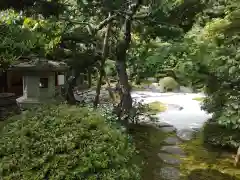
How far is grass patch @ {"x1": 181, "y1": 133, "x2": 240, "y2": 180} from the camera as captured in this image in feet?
19.0

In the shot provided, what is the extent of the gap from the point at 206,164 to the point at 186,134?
7.94 ft

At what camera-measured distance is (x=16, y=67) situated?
6.75 meters

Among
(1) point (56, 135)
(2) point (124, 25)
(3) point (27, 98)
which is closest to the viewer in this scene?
(1) point (56, 135)

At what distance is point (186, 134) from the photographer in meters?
8.81

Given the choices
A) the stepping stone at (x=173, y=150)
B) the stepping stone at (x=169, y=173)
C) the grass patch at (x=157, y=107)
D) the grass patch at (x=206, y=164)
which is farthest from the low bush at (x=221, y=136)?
the grass patch at (x=157, y=107)

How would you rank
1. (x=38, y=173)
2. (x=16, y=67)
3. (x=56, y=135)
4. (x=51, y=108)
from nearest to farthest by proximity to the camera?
(x=38, y=173), (x=56, y=135), (x=51, y=108), (x=16, y=67)

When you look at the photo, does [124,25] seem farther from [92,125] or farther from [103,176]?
[103,176]

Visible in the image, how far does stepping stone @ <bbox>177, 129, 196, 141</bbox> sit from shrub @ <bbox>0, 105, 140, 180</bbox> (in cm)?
539

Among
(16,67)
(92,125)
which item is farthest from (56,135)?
(16,67)

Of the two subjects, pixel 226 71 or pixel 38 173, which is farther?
pixel 226 71

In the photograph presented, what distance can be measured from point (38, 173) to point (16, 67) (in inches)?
176

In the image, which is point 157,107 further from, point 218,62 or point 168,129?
point 218,62

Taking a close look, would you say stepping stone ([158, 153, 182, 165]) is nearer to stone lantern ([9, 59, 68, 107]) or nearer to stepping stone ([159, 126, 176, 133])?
stepping stone ([159, 126, 176, 133])

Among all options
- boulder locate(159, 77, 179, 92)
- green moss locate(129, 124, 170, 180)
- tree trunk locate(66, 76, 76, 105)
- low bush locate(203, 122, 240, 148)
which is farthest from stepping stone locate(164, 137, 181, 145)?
boulder locate(159, 77, 179, 92)
